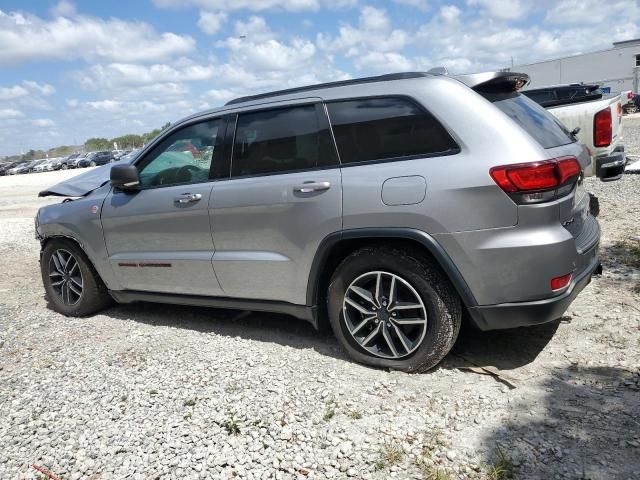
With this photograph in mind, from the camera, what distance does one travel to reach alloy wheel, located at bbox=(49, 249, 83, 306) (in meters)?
5.14

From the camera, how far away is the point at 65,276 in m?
5.20

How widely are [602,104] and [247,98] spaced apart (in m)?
4.97

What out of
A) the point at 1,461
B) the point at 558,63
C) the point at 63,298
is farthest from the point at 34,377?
the point at 558,63

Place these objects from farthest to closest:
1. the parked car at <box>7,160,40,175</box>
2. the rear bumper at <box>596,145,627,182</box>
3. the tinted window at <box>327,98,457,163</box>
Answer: the parked car at <box>7,160,40,175</box>
the rear bumper at <box>596,145,627,182</box>
the tinted window at <box>327,98,457,163</box>

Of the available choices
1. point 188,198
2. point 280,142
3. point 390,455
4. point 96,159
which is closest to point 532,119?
point 280,142

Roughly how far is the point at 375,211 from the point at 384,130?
0.54 meters

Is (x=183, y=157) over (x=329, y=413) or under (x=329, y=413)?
over

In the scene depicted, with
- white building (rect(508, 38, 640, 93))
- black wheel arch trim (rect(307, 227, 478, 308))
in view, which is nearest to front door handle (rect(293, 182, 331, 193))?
black wheel arch trim (rect(307, 227, 478, 308))

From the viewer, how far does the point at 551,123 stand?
3697 mm

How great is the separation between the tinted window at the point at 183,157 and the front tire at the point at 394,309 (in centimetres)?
145

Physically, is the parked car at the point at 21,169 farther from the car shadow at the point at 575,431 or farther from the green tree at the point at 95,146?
the car shadow at the point at 575,431

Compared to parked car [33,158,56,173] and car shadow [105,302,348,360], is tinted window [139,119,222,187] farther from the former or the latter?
parked car [33,158,56,173]

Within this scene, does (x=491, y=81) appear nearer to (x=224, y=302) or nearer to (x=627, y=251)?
(x=224, y=302)

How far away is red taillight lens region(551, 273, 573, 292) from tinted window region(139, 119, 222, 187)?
255 centimetres
